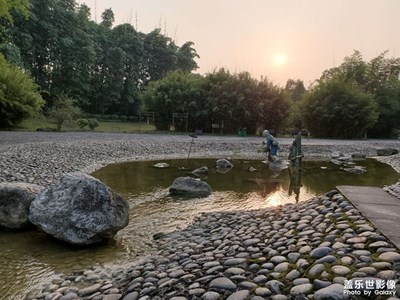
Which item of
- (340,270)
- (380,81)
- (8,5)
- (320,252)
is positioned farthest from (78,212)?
(380,81)

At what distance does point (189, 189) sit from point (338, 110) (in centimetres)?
2438

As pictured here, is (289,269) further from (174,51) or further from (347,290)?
(174,51)

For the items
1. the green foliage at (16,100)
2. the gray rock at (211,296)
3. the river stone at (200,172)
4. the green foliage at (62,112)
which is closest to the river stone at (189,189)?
the river stone at (200,172)

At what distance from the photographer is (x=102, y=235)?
18.4 feet

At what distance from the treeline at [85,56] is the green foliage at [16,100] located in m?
4.89

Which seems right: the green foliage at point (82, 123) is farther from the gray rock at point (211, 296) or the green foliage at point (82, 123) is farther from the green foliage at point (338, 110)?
the gray rock at point (211, 296)

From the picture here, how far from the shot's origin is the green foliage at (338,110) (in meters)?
29.9

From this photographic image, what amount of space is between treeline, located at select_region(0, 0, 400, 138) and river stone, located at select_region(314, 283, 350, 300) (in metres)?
22.9

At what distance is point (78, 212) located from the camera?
5613 millimetres

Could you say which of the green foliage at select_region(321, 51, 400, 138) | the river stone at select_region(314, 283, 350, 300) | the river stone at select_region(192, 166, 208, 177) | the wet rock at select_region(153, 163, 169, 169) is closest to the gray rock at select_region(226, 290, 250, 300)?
the river stone at select_region(314, 283, 350, 300)

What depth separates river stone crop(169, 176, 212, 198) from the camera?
941 centimetres

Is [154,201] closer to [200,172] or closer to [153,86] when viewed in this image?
[200,172]

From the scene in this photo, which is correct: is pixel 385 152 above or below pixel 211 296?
above

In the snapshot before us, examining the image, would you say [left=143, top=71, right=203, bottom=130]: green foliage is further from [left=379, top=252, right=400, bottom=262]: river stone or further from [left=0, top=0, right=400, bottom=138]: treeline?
[left=379, top=252, right=400, bottom=262]: river stone
